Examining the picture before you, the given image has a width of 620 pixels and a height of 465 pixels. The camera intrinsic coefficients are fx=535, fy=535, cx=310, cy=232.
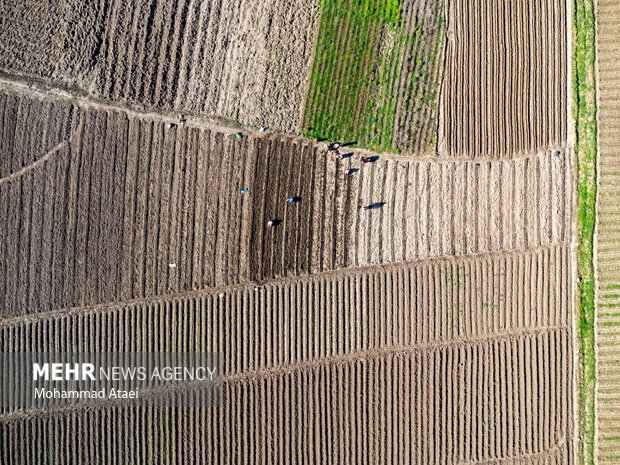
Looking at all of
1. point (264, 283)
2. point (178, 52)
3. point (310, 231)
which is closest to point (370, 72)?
point (310, 231)

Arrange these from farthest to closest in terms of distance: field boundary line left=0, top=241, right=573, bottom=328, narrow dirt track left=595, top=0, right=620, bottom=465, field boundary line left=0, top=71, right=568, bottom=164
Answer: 1. field boundary line left=0, top=71, right=568, bottom=164
2. field boundary line left=0, top=241, right=573, bottom=328
3. narrow dirt track left=595, top=0, right=620, bottom=465

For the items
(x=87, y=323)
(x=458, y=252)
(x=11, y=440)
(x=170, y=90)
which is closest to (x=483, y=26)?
(x=458, y=252)

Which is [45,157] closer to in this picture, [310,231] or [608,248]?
[310,231]

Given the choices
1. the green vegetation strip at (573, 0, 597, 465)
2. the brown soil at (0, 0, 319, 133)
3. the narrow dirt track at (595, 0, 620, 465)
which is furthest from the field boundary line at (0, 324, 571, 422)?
the brown soil at (0, 0, 319, 133)

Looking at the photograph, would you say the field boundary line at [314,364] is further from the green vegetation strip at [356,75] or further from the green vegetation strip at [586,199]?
the green vegetation strip at [356,75]

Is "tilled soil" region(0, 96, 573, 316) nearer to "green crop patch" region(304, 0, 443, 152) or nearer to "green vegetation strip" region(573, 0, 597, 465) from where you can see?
"green vegetation strip" region(573, 0, 597, 465)

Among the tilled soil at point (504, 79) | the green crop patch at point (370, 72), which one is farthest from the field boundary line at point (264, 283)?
the green crop patch at point (370, 72)
